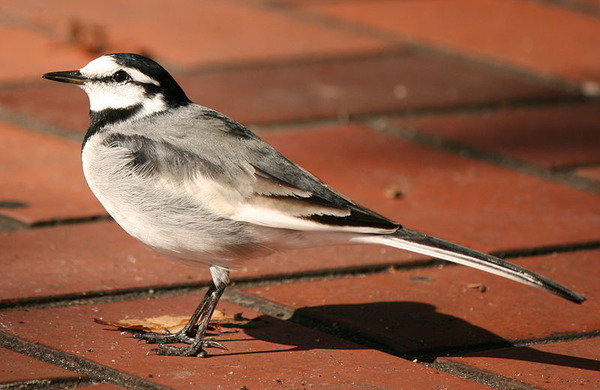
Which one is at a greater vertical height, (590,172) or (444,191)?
(590,172)

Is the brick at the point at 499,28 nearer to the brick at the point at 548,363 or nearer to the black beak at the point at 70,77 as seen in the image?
the brick at the point at 548,363

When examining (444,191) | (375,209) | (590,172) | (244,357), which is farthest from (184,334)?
(590,172)

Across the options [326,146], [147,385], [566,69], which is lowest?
[147,385]

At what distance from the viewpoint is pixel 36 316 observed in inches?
164

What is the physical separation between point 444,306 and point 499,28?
15.1 ft

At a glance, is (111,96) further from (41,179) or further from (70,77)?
(41,179)

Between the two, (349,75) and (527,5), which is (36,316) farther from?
(527,5)

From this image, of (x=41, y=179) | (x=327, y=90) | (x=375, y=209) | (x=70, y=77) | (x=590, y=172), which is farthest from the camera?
(x=327, y=90)

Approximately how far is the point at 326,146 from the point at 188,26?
2463 mm

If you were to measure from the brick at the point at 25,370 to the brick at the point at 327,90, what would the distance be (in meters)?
2.74

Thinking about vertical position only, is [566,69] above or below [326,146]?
above

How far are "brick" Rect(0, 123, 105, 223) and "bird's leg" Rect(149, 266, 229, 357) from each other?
1.28 metres

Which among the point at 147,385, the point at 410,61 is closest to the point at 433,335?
the point at 147,385

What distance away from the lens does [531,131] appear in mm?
6625
